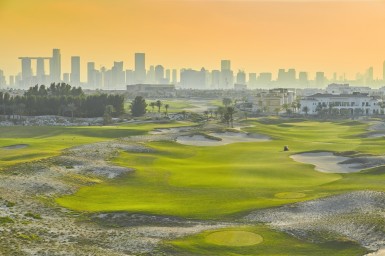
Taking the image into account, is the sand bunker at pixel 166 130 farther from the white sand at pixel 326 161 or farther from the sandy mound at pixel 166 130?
the white sand at pixel 326 161

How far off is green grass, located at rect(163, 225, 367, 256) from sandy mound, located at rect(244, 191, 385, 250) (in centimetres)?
84

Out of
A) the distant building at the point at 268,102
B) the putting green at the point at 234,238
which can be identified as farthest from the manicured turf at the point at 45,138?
the distant building at the point at 268,102

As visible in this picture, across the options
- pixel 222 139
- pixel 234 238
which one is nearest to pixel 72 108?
pixel 222 139

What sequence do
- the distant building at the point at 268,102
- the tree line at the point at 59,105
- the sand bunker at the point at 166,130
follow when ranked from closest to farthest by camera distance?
the sand bunker at the point at 166,130 < the tree line at the point at 59,105 < the distant building at the point at 268,102

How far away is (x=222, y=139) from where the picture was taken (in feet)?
261

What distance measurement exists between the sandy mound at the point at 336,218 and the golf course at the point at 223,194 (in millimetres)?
56

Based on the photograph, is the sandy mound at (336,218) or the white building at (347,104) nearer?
the sandy mound at (336,218)

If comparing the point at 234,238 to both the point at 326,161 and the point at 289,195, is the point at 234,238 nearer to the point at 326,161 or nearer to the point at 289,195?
the point at 289,195

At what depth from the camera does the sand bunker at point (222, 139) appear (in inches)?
2891

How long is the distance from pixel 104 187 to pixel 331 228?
18.1 m

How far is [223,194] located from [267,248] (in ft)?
37.6

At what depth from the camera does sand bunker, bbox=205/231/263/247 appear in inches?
1061

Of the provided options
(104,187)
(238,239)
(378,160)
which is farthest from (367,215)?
(378,160)

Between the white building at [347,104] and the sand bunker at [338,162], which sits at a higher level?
the white building at [347,104]
